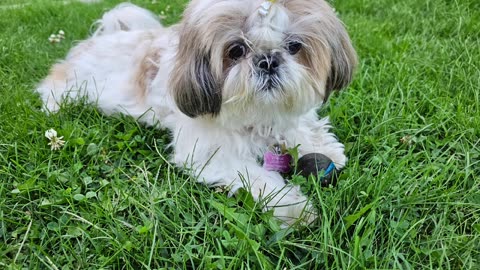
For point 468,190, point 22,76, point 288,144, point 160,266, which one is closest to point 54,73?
point 22,76

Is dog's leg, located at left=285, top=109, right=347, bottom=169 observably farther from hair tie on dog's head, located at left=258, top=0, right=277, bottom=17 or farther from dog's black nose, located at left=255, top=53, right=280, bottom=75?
hair tie on dog's head, located at left=258, top=0, right=277, bottom=17

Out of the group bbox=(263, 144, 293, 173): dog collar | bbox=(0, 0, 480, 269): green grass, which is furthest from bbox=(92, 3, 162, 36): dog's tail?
bbox=(263, 144, 293, 173): dog collar

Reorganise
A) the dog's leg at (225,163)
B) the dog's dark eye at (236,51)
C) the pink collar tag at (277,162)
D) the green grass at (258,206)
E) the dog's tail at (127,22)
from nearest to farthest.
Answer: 1. the green grass at (258,206)
2. the dog's dark eye at (236,51)
3. the dog's leg at (225,163)
4. the pink collar tag at (277,162)
5. the dog's tail at (127,22)

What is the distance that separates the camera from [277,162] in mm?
2861

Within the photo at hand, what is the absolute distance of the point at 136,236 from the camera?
2320 millimetres

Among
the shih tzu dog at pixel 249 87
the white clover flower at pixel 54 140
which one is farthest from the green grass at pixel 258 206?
the shih tzu dog at pixel 249 87

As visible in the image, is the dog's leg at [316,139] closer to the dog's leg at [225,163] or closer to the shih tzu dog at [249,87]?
the shih tzu dog at [249,87]

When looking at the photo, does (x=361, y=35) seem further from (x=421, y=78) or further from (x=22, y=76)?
(x=22, y=76)

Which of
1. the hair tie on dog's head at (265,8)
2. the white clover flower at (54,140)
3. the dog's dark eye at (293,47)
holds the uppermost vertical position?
the hair tie on dog's head at (265,8)

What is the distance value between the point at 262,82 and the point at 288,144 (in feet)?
2.14

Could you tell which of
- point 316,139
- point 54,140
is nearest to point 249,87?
point 316,139

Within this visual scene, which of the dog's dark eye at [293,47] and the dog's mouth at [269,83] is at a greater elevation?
the dog's dark eye at [293,47]

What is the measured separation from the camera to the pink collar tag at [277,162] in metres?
2.85

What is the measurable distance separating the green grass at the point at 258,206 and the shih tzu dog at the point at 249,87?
0.14m
